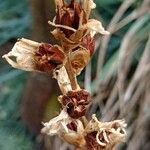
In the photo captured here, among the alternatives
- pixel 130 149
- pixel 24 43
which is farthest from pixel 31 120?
pixel 24 43

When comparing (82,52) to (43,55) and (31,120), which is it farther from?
(31,120)

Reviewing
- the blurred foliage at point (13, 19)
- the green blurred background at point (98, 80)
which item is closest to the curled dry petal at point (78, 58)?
the green blurred background at point (98, 80)

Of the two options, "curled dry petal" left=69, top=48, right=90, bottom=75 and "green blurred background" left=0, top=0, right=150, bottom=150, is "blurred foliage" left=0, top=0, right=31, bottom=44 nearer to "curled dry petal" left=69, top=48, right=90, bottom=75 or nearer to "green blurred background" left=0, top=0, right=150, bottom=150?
"green blurred background" left=0, top=0, right=150, bottom=150

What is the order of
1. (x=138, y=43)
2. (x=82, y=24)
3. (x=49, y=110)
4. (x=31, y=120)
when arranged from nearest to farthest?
(x=82, y=24) < (x=49, y=110) < (x=31, y=120) < (x=138, y=43)

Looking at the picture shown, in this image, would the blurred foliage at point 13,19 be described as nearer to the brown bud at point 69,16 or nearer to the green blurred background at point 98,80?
the green blurred background at point 98,80

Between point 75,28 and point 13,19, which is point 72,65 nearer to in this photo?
point 75,28

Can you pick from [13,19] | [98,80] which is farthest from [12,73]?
[98,80]
